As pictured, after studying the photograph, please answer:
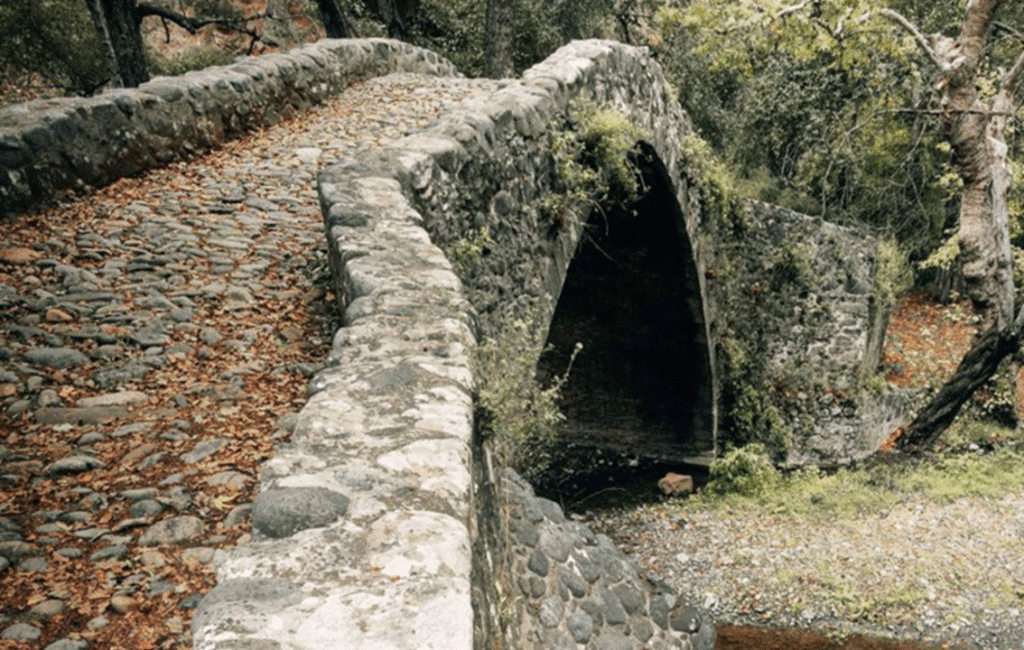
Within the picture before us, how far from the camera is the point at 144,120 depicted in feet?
23.5

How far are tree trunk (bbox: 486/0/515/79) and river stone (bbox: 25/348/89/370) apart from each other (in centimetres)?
1232

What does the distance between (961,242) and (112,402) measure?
9.71 meters

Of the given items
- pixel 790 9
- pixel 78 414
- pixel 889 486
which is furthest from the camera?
pixel 889 486

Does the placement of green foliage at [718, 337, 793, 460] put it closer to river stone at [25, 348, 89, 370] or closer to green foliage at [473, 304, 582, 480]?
green foliage at [473, 304, 582, 480]

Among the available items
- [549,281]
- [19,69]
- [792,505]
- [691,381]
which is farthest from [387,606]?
[19,69]

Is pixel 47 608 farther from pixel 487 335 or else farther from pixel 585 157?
pixel 585 157

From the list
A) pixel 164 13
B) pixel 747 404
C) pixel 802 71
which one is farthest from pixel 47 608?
pixel 802 71

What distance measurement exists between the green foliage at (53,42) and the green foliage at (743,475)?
1210cm

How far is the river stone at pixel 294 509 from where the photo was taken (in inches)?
89.2

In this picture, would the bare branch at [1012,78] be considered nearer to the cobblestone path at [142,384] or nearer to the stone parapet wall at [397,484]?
the stone parapet wall at [397,484]

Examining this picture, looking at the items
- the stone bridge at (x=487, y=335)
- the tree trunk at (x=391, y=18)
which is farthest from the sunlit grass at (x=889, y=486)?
the tree trunk at (x=391, y=18)

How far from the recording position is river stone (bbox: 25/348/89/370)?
165 inches

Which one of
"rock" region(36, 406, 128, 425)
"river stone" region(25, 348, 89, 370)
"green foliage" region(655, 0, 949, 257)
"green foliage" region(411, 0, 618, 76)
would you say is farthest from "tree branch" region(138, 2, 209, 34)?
"rock" region(36, 406, 128, 425)

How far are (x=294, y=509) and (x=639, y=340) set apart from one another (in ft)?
38.4
